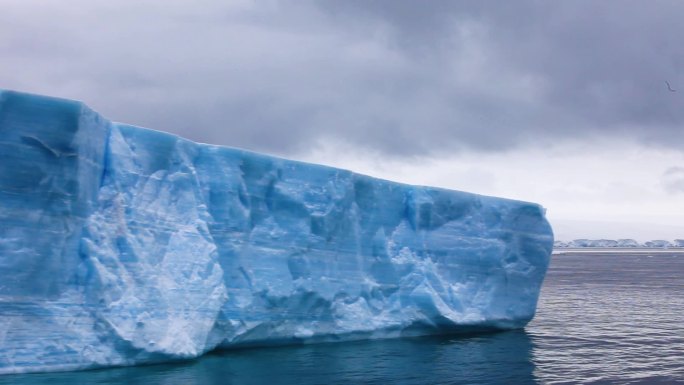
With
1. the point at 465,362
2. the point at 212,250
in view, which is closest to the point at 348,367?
the point at 465,362

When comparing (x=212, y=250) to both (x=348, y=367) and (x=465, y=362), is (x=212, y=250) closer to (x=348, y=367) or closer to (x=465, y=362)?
(x=348, y=367)

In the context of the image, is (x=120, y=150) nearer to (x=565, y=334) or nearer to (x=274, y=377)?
(x=274, y=377)

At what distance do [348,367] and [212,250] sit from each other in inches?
126

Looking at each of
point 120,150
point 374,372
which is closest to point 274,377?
point 374,372

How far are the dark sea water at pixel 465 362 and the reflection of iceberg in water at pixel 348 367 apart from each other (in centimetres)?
2

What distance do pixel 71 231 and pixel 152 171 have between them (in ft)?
6.14

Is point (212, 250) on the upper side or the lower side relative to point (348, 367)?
upper

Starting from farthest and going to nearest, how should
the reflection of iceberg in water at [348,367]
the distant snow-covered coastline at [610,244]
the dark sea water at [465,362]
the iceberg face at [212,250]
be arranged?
the distant snow-covered coastline at [610,244], the dark sea water at [465,362], the reflection of iceberg in water at [348,367], the iceberg face at [212,250]

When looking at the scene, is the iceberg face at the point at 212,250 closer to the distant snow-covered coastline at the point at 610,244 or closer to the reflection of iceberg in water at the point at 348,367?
the reflection of iceberg in water at the point at 348,367

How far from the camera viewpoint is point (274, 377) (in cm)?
1085

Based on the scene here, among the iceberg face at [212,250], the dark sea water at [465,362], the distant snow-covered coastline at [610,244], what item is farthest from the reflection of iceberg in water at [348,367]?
the distant snow-covered coastline at [610,244]

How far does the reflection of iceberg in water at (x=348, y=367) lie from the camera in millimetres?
10398

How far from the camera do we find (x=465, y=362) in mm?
12703

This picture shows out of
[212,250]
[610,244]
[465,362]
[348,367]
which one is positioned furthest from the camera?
[610,244]
